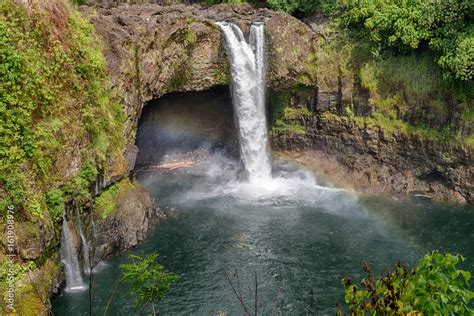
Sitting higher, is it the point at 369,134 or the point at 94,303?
the point at 369,134

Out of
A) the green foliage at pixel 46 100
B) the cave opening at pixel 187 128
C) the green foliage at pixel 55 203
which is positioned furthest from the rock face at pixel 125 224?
the cave opening at pixel 187 128

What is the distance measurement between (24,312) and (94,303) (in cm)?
304

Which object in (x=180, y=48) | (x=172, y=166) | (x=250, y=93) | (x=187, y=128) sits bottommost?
(x=172, y=166)

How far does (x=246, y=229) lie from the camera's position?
2341 cm

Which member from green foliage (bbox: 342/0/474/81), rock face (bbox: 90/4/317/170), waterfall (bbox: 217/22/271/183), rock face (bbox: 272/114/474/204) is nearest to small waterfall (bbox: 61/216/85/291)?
rock face (bbox: 90/4/317/170)

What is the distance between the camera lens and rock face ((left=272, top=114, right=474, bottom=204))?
26641 millimetres

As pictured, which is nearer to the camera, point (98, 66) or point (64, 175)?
point (64, 175)

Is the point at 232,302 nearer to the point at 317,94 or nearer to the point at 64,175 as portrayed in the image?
the point at 64,175

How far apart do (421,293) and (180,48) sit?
23.0 meters

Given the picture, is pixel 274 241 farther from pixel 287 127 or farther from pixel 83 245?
pixel 287 127

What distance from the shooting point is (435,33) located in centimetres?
2609

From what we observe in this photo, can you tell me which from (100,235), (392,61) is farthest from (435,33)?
(100,235)

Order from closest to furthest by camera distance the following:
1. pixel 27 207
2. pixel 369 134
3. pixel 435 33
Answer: pixel 27 207
pixel 435 33
pixel 369 134

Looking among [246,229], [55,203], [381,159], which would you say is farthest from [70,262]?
[381,159]
